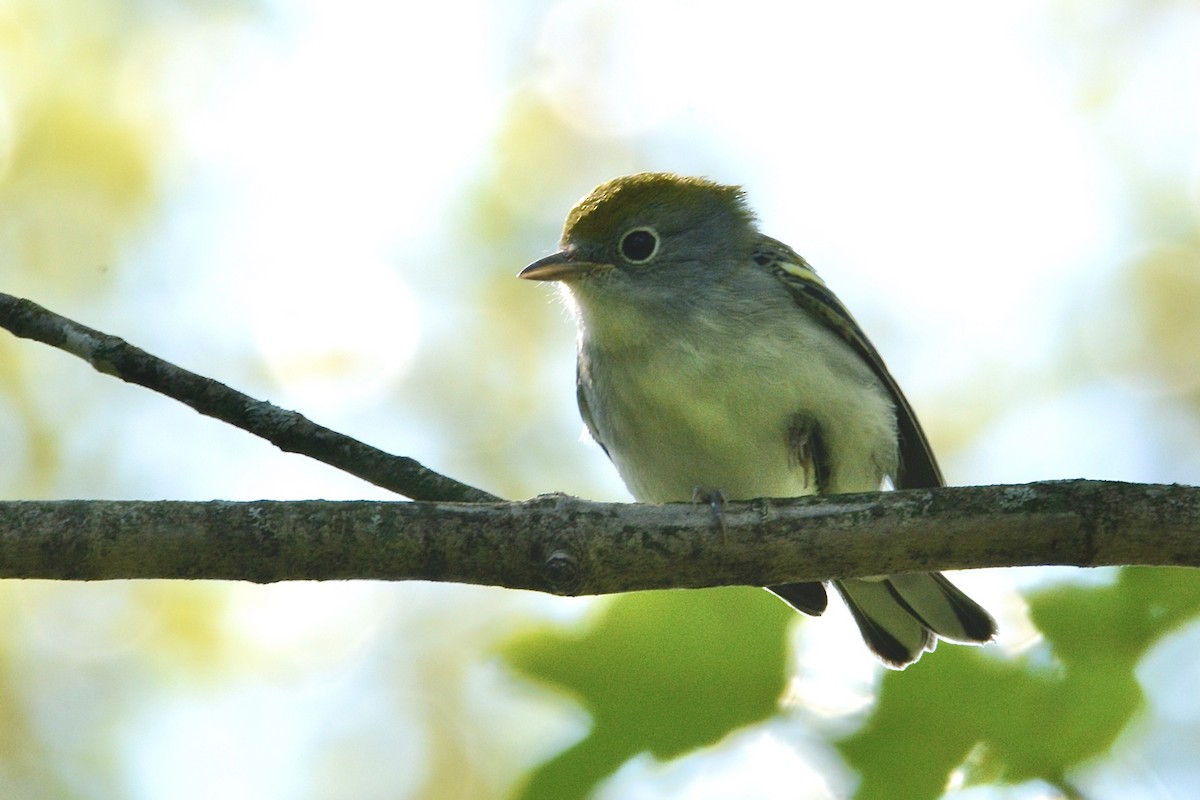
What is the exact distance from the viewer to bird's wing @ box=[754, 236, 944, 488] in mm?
5984

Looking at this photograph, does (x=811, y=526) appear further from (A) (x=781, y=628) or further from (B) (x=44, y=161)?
(B) (x=44, y=161)

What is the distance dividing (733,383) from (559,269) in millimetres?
1182

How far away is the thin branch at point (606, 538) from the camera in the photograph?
342 centimetres

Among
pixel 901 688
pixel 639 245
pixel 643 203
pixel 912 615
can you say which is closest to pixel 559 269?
pixel 639 245

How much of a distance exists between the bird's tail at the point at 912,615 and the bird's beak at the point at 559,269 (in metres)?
1.99

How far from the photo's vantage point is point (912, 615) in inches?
223

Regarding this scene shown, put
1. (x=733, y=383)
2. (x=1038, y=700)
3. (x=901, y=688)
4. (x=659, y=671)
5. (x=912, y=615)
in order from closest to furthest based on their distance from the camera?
(x=1038, y=700) → (x=901, y=688) → (x=659, y=671) → (x=733, y=383) → (x=912, y=615)

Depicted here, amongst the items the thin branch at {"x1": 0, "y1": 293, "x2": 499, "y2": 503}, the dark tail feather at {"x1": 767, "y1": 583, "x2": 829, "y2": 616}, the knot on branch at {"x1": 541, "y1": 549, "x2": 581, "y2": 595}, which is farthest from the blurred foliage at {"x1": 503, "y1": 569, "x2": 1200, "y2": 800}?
the dark tail feather at {"x1": 767, "y1": 583, "x2": 829, "y2": 616}

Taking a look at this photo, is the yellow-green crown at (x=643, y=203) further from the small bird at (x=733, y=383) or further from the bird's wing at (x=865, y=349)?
the bird's wing at (x=865, y=349)

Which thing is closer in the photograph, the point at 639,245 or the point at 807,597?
the point at 807,597

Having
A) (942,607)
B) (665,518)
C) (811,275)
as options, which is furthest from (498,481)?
(665,518)

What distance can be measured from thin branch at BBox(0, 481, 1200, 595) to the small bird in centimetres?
152

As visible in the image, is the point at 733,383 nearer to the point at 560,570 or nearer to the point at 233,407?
the point at 560,570

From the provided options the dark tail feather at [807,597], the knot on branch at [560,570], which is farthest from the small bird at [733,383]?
the knot on branch at [560,570]
